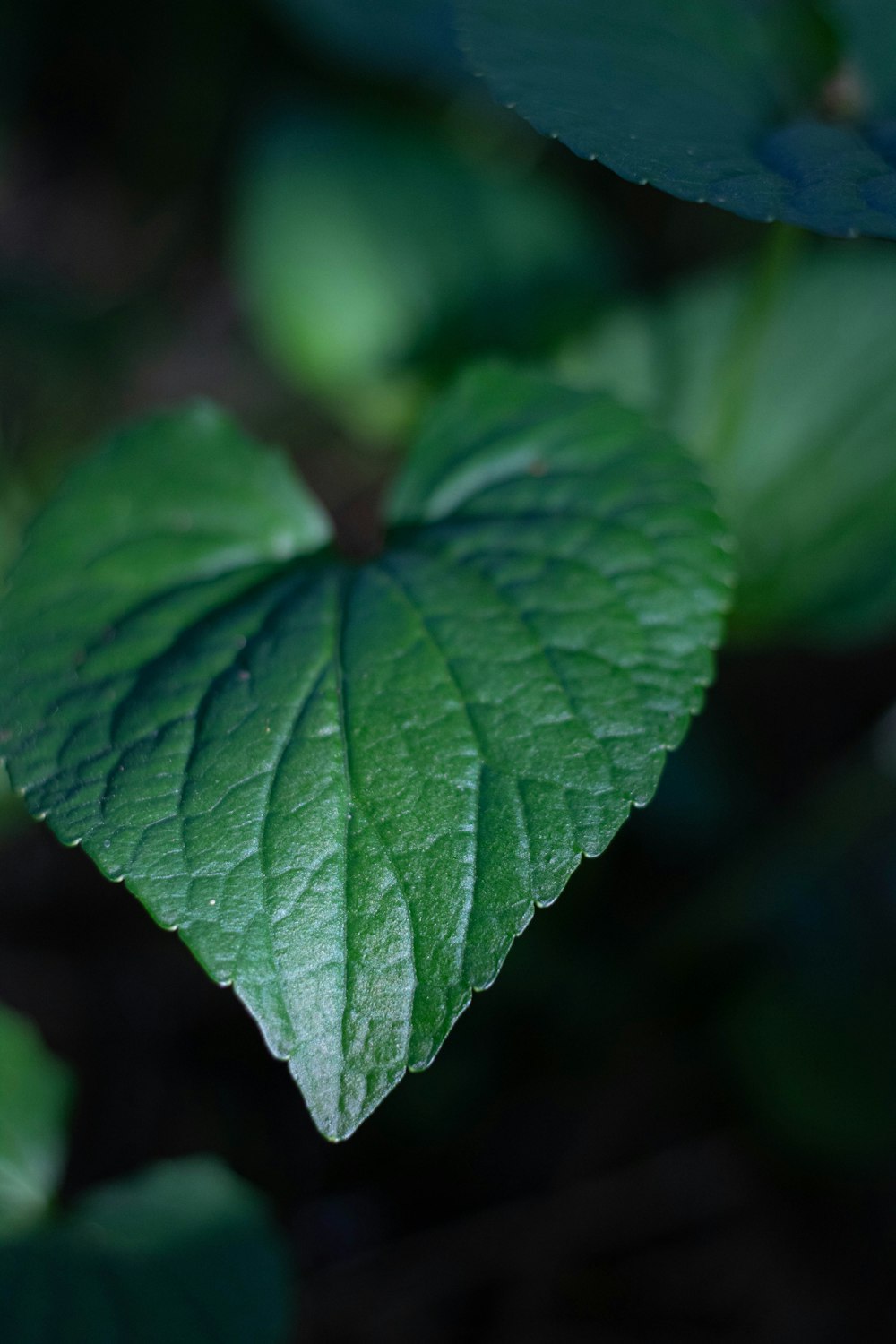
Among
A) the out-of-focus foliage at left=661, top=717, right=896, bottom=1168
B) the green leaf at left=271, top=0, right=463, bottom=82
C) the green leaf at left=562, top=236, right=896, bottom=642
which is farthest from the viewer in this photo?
the green leaf at left=271, top=0, right=463, bottom=82

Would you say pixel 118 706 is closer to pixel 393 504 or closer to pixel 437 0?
pixel 393 504

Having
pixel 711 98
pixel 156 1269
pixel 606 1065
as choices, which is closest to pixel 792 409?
pixel 711 98

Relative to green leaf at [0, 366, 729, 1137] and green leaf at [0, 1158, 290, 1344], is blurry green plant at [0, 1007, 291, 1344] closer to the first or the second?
green leaf at [0, 1158, 290, 1344]

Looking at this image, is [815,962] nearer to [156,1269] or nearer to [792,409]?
[792,409]

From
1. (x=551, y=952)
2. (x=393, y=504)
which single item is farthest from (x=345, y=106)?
(x=551, y=952)

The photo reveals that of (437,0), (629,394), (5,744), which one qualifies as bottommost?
(5,744)

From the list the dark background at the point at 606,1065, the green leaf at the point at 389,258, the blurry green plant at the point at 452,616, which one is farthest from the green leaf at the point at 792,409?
the dark background at the point at 606,1065

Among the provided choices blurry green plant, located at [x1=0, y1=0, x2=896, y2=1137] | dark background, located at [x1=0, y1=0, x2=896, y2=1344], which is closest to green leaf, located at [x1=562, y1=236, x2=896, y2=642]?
blurry green plant, located at [x1=0, y1=0, x2=896, y2=1137]
